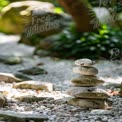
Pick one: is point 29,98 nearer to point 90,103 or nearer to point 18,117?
point 90,103

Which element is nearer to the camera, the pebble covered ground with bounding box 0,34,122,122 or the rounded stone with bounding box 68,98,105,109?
the pebble covered ground with bounding box 0,34,122,122

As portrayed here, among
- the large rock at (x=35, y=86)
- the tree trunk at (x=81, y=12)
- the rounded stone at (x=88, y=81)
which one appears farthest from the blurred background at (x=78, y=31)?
the rounded stone at (x=88, y=81)

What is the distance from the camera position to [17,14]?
37.4 feet

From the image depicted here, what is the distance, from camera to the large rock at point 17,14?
35.2 feet

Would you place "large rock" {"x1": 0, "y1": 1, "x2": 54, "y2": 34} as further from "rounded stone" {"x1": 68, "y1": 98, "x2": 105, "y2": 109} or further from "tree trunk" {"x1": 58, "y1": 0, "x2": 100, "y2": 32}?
"rounded stone" {"x1": 68, "y1": 98, "x2": 105, "y2": 109}

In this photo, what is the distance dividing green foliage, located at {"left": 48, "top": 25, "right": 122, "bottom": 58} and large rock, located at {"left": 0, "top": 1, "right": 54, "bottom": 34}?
1.55 meters

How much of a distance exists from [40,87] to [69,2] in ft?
11.4

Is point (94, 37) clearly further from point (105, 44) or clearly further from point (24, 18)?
point (24, 18)

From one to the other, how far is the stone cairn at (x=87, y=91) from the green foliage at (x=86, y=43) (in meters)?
3.95

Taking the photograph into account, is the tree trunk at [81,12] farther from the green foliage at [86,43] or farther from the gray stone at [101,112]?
the gray stone at [101,112]

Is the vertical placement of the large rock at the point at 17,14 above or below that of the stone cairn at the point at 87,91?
above

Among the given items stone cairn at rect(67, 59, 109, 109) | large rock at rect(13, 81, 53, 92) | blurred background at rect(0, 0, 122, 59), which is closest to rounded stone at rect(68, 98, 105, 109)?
stone cairn at rect(67, 59, 109, 109)

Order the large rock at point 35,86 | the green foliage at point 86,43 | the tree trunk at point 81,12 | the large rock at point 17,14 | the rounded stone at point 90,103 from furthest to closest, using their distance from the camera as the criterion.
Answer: the large rock at point 17,14, the green foliage at point 86,43, the tree trunk at point 81,12, the large rock at point 35,86, the rounded stone at point 90,103

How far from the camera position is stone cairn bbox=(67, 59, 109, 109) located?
405 cm
